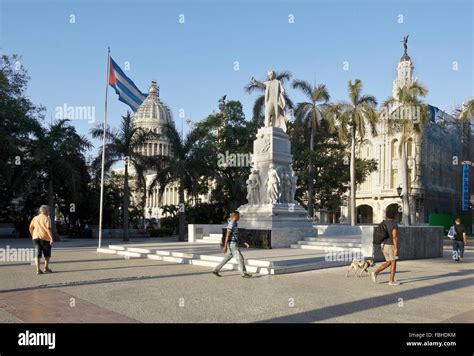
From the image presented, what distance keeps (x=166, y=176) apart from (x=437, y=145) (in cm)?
3478

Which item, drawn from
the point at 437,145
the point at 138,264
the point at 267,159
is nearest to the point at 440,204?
the point at 437,145

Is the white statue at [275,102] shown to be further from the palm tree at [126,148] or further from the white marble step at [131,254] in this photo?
the palm tree at [126,148]

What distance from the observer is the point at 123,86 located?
23.2 metres

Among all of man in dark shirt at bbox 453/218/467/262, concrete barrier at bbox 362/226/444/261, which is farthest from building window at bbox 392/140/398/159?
man in dark shirt at bbox 453/218/467/262

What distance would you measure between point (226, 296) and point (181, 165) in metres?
22.1

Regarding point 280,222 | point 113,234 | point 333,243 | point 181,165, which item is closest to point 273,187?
point 280,222

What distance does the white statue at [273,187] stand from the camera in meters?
20.0

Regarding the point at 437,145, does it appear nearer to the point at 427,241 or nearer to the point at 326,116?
the point at 326,116

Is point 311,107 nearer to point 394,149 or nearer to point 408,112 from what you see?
point 408,112

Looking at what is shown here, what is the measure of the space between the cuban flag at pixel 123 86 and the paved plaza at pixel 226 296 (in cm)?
1180

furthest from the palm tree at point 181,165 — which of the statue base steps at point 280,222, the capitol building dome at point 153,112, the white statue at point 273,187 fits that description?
the capitol building dome at point 153,112

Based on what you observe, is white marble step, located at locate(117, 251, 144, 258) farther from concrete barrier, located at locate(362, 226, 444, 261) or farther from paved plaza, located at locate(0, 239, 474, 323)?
concrete barrier, located at locate(362, 226, 444, 261)

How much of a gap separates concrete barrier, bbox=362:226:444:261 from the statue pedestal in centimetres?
397

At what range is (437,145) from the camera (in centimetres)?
5225
